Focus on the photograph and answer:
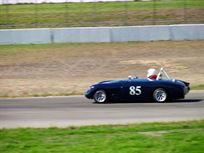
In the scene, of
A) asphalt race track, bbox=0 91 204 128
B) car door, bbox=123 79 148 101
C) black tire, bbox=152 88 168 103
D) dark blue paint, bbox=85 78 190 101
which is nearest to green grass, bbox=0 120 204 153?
asphalt race track, bbox=0 91 204 128

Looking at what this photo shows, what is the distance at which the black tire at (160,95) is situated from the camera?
57.6 feet

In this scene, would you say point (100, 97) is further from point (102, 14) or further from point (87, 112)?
point (102, 14)

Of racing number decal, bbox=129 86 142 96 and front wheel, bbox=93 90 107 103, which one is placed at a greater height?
racing number decal, bbox=129 86 142 96

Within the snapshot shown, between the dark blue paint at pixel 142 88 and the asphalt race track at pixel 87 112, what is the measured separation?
26cm

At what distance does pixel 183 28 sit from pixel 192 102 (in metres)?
17.2

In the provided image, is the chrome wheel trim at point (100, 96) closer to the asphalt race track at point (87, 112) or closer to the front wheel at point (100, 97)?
the front wheel at point (100, 97)

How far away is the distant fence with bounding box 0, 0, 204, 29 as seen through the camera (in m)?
40.5

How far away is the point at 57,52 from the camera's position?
3275 centimetres

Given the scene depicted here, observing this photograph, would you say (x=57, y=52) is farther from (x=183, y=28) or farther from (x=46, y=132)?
(x=46, y=132)

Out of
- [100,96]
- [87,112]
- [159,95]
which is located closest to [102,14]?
[100,96]

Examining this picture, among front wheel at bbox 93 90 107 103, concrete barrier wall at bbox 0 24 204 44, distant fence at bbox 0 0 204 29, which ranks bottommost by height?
front wheel at bbox 93 90 107 103

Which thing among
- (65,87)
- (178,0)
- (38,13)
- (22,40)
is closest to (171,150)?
(65,87)

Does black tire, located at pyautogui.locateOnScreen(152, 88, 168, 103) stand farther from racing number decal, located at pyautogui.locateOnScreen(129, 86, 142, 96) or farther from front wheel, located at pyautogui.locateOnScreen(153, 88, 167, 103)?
racing number decal, located at pyautogui.locateOnScreen(129, 86, 142, 96)

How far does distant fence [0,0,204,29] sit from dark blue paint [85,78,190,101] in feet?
70.8
